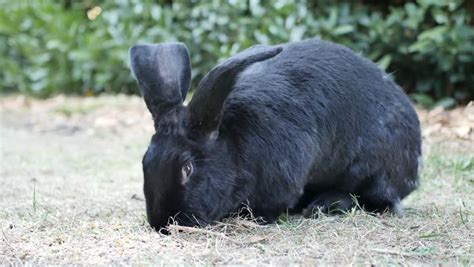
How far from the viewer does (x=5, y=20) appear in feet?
37.2

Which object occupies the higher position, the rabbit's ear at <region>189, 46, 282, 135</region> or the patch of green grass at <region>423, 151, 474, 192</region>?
Result: the rabbit's ear at <region>189, 46, 282, 135</region>

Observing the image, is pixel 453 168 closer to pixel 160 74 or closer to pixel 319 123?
pixel 319 123

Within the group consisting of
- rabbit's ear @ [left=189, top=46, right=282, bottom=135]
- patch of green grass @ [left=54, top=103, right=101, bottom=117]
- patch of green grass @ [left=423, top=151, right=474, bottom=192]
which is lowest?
patch of green grass @ [left=54, top=103, right=101, bottom=117]

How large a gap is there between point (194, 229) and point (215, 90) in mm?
662

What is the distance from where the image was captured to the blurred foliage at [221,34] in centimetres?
A: 750

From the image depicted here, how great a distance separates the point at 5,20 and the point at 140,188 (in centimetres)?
686

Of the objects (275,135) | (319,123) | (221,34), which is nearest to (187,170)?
(275,135)

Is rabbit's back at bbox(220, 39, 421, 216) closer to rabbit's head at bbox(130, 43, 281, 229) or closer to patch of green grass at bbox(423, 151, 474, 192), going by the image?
rabbit's head at bbox(130, 43, 281, 229)

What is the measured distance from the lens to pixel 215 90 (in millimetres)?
3529

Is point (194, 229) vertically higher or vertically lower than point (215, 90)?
lower

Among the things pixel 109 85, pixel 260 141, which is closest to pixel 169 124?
pixel 260 141

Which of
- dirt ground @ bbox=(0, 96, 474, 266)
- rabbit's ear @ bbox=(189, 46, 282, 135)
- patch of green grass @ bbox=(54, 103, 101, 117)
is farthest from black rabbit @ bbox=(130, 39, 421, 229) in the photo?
patch of green grass @ bbox=(54, 103, 101, 117)

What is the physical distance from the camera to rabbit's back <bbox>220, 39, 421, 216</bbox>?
3.86m

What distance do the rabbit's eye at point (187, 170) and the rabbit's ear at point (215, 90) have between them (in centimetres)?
19
